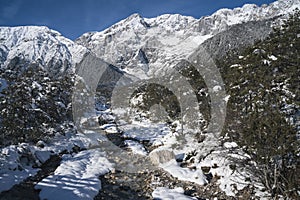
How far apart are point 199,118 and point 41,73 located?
11.8m

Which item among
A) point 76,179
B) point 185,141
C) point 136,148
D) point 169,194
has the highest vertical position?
point 185,141

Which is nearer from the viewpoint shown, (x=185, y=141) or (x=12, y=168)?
(x=12, y=168)

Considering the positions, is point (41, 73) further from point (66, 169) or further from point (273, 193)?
point (273, 193)

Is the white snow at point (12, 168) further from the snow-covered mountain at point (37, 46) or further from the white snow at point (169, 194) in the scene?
the snow-covered mountain at point (37, 46)

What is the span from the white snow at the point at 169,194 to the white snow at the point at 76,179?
6.75ft

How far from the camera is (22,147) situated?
39.4 ft

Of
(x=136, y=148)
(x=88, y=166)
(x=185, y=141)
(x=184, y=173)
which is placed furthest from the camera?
(x=136, y=148)

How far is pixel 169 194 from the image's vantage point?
366 inches

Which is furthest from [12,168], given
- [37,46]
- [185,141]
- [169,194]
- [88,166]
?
[37,46]

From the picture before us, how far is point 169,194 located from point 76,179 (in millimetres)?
3460

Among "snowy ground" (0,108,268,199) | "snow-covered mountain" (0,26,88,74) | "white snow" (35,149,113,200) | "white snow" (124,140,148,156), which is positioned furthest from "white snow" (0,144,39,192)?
"snow-covered mountain" (0,26,88,74)

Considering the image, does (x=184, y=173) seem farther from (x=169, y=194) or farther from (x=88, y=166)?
(x=88, y=166)

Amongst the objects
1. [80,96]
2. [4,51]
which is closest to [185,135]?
[80,96]

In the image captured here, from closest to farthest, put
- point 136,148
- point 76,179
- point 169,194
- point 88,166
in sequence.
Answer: point 169,194 < point 76,179 < point 88,166 < point 136,148
